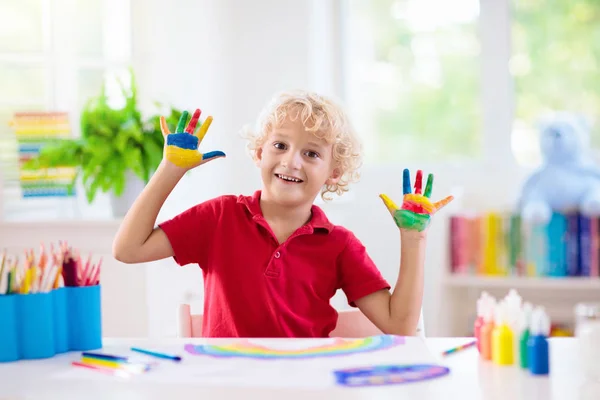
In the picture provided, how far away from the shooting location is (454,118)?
355 cm

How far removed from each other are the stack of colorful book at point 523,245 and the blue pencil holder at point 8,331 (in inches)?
84.4

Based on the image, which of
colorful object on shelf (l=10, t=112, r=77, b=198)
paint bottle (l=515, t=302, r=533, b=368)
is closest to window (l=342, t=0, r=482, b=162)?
colorful object on shelf (l=10, t=112, r=77, b=198)

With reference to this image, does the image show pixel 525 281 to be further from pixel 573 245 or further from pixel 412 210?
pixel 412 210

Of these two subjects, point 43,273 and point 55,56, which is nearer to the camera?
point 43,273

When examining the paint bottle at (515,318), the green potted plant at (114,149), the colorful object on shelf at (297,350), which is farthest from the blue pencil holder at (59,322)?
the green potted plant at (114,149)

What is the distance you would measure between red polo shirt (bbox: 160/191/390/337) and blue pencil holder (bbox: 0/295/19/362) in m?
0.39

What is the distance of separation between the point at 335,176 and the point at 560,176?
1.65 m

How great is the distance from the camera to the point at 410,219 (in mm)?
1437

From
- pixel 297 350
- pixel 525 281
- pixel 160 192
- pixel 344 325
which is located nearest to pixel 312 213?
pixel 344 325

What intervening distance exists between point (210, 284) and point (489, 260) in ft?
5.77

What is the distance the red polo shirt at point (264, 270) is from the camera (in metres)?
1.54

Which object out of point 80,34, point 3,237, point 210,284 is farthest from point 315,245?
point 80,34

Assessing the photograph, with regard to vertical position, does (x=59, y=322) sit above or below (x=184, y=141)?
below

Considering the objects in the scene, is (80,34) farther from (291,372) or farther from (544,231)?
(291,372)
